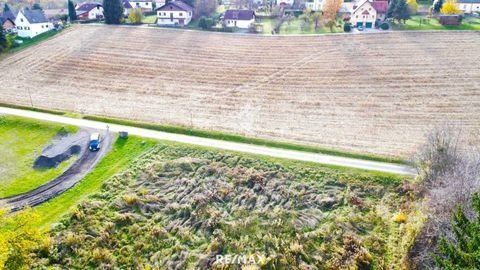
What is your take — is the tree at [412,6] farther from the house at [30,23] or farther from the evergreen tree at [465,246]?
the house at [30,23]

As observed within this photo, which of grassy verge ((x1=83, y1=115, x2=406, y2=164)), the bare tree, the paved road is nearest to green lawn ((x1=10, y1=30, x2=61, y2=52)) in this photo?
the paved road

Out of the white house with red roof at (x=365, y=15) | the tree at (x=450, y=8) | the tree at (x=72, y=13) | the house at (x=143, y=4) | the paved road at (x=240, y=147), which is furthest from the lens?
the house at (x=143, y=4)

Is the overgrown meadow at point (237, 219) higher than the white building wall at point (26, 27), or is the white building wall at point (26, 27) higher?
the white building wall at point (26, 27)

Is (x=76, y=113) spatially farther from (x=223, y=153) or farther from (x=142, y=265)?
(x=142, y=265)

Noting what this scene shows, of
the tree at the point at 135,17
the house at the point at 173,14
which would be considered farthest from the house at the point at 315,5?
the tree at the point at 135,17

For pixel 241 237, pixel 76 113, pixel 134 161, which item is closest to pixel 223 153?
pixel 134 161

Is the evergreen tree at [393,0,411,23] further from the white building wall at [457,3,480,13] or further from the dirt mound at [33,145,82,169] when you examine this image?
the dirt mound at [33,145,82,169]

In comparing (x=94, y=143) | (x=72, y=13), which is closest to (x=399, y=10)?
(x=94, y=143)
